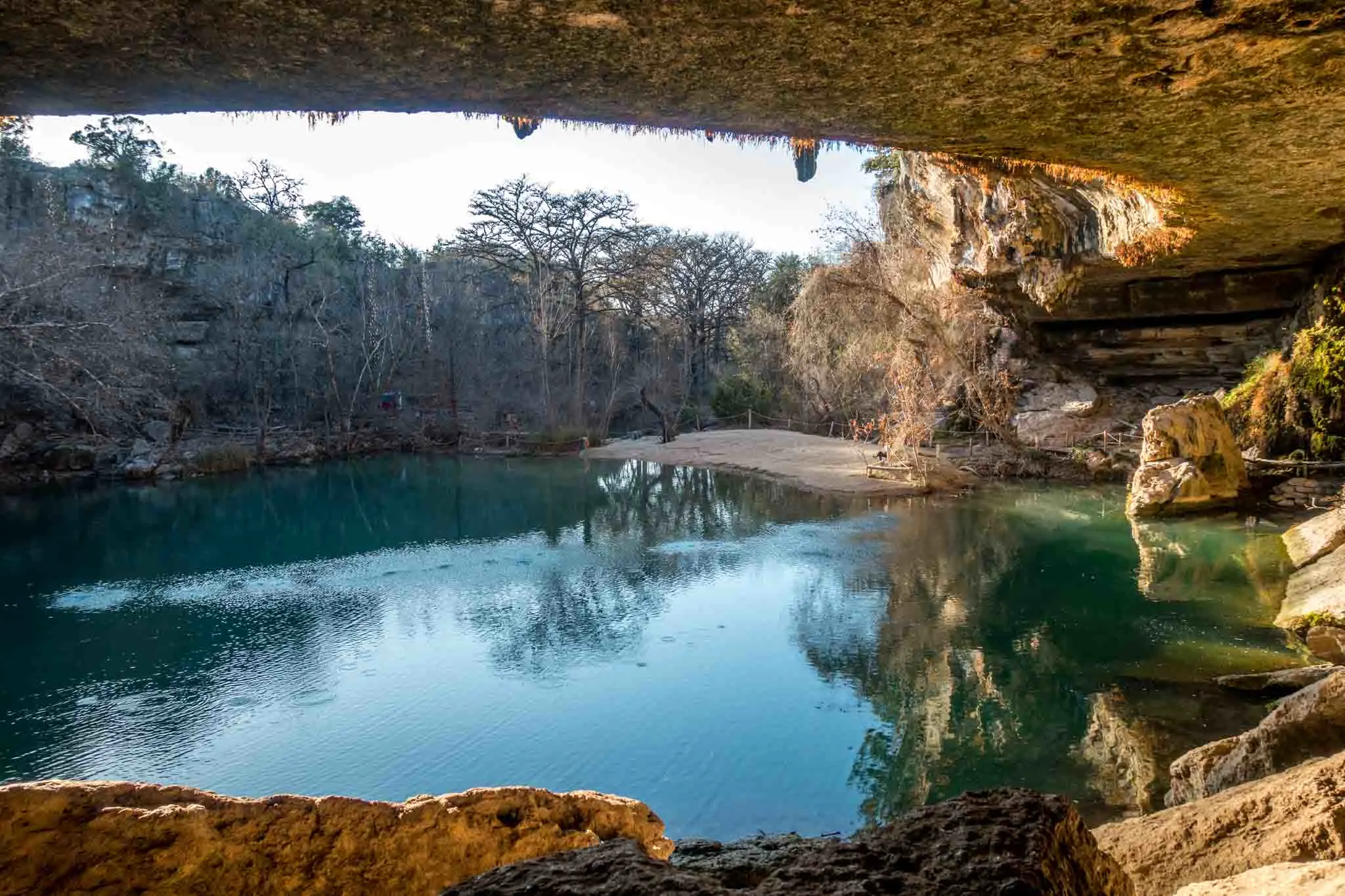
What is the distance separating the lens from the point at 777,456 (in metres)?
22.2

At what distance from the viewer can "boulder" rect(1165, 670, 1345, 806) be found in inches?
151

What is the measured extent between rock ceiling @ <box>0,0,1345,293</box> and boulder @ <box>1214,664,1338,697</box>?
14.7ft

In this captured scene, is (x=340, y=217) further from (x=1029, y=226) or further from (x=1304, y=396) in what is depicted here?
(x=1304, y=396)

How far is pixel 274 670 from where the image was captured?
809 cm

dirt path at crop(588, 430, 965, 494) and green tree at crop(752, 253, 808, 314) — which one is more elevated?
green tree at crop(752, 253, 808, 314)

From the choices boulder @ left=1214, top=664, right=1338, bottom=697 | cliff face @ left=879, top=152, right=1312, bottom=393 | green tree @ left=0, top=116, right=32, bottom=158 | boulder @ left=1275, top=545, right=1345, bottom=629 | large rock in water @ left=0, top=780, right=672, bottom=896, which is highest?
green tree @ left=0, top=116, right=32, bottom=158

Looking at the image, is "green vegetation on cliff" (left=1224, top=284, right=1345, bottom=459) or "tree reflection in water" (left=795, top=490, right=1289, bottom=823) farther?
"green vegetation on cliff" (left=1224, top=284, right=1345, bottom=459)

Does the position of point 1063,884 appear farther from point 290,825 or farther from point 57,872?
point 57,872

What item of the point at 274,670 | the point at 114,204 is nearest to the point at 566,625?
the point at 274,670

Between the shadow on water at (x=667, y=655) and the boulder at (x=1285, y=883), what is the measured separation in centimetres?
349

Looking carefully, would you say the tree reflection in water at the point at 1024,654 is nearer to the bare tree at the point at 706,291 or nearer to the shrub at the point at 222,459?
the shrub at the point at 222,459

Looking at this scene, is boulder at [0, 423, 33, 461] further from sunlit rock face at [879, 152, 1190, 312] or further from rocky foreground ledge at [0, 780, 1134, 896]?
rocky foreground ledge at [0, 780, 1134, 896]

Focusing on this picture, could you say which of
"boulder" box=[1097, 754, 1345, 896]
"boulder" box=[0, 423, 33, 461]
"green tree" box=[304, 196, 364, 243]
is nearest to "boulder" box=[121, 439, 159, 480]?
"boulder" box=[0, 423, 33, 461]

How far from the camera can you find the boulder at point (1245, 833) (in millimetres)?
2430
